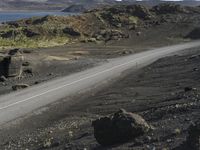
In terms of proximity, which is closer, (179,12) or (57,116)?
(57,116)

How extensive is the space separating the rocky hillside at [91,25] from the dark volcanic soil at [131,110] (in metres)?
32.7

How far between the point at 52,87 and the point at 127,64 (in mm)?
14377

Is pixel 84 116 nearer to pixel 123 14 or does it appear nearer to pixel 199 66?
pixel 199 66

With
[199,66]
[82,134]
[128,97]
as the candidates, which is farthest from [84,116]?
[199,66]

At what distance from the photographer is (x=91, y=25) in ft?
265

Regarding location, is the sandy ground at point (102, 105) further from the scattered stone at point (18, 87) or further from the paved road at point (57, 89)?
the paved road at point (57, 89)

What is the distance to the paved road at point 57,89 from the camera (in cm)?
2430

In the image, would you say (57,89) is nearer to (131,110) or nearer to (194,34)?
(131,110)

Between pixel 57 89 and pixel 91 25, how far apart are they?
50.6 m

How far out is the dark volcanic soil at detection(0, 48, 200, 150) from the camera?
13.2m

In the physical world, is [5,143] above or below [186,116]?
below

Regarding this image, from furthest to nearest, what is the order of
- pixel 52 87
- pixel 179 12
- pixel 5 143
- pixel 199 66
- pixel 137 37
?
pixel 179 12 → pixel 137 37 → pixel 199 66 → pixel 52 87 → pixel 5 143

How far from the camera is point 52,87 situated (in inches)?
1243

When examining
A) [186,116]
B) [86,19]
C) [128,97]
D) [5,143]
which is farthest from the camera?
[86,19]
